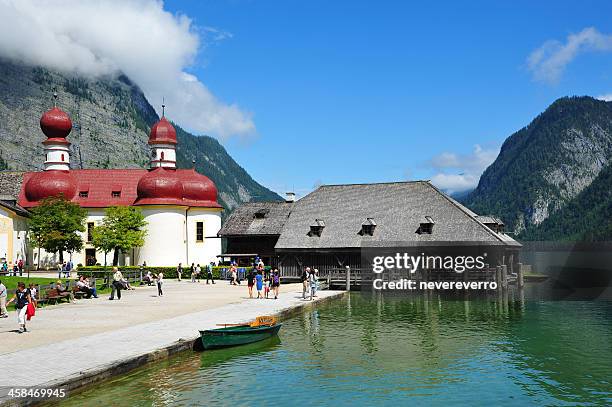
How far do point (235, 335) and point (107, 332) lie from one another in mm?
4907

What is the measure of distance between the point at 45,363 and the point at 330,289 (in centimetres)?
3516

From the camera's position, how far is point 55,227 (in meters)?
65.4

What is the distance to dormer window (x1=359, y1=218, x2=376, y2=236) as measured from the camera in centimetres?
5344

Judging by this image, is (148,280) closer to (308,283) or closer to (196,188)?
(308,283)

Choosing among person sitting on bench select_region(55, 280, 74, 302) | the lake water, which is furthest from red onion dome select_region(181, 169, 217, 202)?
the lake water

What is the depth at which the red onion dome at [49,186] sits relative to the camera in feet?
249

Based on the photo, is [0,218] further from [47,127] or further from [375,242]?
[375,242]

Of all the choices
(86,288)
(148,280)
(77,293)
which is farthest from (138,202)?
(77,293)

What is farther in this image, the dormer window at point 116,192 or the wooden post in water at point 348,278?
the dormer window at point 116,192

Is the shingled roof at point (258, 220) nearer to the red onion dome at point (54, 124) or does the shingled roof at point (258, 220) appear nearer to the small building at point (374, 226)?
the small building at point (374, 226)

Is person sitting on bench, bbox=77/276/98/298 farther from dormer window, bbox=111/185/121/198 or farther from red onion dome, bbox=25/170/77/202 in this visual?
dormer window, bbox=111/185/121/198

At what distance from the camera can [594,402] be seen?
1595cm

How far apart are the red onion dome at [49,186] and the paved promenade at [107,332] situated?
137 feet

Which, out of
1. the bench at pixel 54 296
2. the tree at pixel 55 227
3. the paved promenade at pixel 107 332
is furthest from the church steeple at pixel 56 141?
the bench at pixel 54 296
